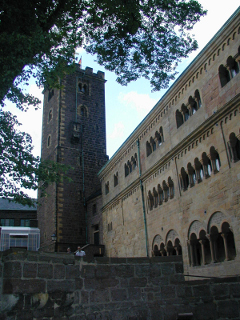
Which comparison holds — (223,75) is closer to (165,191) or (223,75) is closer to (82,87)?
(165,191)

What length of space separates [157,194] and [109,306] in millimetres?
12970

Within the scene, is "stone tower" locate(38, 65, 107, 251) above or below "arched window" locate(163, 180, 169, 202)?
above

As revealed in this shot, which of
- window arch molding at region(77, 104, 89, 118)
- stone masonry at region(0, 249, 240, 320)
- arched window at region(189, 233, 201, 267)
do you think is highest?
window arch molding at region(77, 104, 89, 118)

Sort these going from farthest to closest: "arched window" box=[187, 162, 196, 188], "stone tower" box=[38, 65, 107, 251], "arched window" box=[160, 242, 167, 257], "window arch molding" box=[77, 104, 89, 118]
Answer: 1. "window arch molding" box=[77, 104, 89, 118]
2. "stone tower" box=[38, 65, 107, 251]
3. "arched window" box=[160, 242, 167, 257]
4. "arched window" box=[187, 162, 196, 188]

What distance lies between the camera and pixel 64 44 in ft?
42.5

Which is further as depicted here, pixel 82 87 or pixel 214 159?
pixel 82 87

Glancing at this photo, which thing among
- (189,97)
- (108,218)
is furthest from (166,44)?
(108,218)

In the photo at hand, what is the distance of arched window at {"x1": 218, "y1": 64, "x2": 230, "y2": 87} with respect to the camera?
1510cm

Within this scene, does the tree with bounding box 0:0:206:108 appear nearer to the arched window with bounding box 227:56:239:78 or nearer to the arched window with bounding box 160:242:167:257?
the arched window with bounding box 227:56:239:78

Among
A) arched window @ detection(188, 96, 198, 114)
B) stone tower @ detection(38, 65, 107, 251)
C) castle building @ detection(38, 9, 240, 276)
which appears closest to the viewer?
castle building @ detection(38, 9, 240, 276)

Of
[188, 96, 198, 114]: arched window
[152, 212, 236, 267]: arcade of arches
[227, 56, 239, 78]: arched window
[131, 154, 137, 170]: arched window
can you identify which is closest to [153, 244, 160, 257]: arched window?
[152, 212, 236, 267]: arcade of arches

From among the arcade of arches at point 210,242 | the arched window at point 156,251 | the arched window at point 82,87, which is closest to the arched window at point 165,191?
the arcade of arches at point 210,242

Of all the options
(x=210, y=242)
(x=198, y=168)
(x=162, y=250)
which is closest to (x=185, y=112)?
(x=198, y=168)

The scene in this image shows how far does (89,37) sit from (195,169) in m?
8.02
